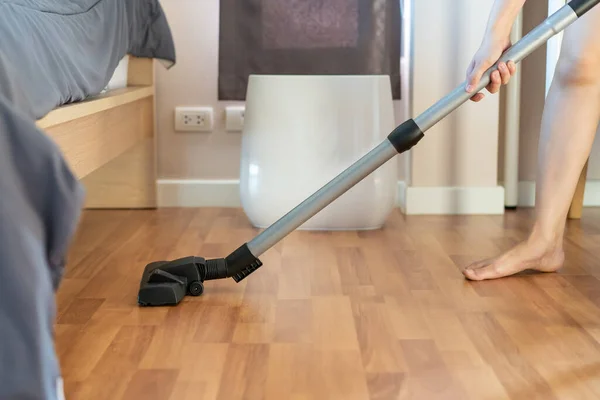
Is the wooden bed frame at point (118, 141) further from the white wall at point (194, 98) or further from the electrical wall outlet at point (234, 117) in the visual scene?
the electrical wall outlet at point (234, 117)

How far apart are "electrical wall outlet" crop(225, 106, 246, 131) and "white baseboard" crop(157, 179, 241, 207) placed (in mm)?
188

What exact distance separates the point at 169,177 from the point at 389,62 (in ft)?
2.77

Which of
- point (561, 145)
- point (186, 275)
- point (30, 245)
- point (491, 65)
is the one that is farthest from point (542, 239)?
point (30, 245)

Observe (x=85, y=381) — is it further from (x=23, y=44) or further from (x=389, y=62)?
(x=389, y=62)

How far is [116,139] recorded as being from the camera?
207 cm

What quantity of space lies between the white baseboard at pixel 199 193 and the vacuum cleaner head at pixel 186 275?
1077 millimetres

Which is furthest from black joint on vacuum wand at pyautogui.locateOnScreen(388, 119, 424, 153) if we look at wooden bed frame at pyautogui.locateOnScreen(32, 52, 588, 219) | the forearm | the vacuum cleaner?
wooden bed frame at pyautogui.locateOnScreen(32, 52, 588, 219)

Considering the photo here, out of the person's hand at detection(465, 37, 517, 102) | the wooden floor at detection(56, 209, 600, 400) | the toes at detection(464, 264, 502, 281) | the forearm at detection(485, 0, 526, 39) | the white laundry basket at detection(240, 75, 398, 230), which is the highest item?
the forearm at detection(485, 0, 526, 39)

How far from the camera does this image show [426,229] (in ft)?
7.46

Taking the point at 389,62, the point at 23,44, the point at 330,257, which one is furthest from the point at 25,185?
the point at 389,62

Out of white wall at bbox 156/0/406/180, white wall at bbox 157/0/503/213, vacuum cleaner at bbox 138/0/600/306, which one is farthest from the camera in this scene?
white wall at bbox 156/0/406/180

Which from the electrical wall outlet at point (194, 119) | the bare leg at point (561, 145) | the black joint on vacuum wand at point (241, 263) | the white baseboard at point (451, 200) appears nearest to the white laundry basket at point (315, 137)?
the white baseboard at point (451, 200)

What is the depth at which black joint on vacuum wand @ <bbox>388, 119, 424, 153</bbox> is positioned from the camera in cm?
143

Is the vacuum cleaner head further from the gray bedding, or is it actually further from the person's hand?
the gray bedding
